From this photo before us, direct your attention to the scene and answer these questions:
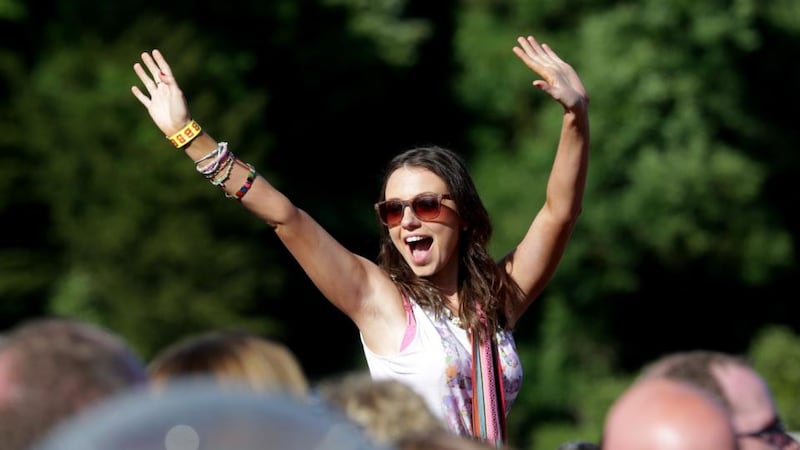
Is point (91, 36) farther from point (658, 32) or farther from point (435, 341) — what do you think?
point (435, 341)

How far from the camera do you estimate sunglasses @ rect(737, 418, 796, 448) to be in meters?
2.46

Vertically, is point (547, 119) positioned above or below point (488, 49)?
below

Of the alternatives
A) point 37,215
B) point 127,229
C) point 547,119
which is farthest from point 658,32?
point 37,215

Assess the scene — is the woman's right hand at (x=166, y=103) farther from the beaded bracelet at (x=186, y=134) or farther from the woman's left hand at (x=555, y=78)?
the woman's left hand at (x=555, y=78)

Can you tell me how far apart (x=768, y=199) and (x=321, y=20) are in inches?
265

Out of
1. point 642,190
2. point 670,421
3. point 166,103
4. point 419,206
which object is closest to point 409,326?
point 419,206

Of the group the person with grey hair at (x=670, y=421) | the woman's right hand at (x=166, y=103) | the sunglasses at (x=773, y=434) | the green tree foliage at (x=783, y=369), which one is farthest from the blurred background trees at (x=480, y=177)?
the person with grey hair at (x=670, y=421)

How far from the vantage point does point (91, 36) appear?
747 inches

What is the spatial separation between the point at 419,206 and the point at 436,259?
14 centimetres

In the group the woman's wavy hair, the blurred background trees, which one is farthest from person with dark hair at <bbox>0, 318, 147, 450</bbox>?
the blurred background trees

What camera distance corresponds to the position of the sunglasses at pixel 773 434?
246 centimetres

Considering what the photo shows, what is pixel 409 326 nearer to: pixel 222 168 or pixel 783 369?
pixel 222 168

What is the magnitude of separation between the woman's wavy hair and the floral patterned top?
0.34 ft

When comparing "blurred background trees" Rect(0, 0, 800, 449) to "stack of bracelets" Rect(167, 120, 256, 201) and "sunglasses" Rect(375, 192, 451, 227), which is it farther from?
"stack of bracelets" Rect(167, 120, 256, 201)
